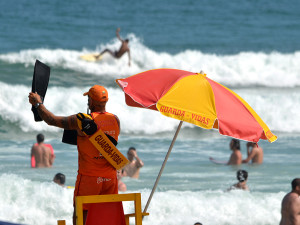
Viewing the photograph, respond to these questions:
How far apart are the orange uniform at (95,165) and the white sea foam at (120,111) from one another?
39.2 feet

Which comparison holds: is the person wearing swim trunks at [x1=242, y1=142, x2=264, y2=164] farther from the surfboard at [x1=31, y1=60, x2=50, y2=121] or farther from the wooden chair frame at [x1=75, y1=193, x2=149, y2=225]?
the surfboard at [x1=31, y1=60, x2=50, y2=121]

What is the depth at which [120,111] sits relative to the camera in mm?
17969

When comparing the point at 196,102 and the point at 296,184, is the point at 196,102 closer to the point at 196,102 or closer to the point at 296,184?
the point at 196,102

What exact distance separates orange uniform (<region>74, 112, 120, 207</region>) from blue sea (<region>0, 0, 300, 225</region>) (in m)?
4.56

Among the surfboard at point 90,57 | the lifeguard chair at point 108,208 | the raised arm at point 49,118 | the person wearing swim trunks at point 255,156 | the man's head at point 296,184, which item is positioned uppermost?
the surfboard at point 90,57

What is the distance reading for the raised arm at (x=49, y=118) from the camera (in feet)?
13.9

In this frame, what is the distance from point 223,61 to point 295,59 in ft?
11.1

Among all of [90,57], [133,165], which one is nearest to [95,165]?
[133,165]

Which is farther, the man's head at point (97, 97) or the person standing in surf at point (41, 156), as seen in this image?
the person standing in surf at point (41, 156)

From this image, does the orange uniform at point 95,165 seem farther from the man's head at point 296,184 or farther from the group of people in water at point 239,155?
the group of people in water at point 239,155

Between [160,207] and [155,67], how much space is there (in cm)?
1857

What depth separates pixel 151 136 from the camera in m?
16.8

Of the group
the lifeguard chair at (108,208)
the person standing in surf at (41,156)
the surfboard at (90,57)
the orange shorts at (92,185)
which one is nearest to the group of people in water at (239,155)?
the person standing in surf at (41,156)

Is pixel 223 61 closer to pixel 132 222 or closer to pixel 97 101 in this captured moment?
pixel 132 222
